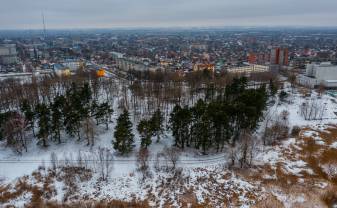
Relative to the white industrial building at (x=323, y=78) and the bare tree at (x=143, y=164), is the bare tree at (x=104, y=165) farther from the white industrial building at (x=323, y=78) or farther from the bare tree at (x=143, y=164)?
the white industrial building at (x=323, y=78)

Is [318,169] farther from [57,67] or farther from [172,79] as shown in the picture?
[57,67]

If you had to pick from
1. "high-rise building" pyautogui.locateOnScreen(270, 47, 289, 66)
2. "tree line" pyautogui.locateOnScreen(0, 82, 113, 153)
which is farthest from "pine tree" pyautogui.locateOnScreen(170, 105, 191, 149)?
"high-rise building" pyautogui.locateOnScreen(270, 47, 289, 66)

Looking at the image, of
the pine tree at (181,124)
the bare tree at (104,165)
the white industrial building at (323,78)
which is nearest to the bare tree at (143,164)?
the bare tree at (104,165)

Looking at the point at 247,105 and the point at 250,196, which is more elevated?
the point at 247,105

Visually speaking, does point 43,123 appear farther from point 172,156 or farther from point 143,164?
point 172,156

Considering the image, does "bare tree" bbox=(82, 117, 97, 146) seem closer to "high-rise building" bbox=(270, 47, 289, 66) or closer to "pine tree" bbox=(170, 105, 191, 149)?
"pine tree" bbox=(170, 105, 191, 149)

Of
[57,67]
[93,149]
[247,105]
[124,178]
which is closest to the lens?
[124,178]

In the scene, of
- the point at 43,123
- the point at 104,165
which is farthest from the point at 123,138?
the point at 43,123

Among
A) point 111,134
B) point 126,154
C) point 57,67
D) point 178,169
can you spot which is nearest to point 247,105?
point 178,169
